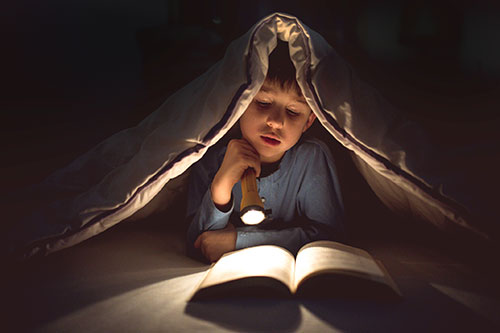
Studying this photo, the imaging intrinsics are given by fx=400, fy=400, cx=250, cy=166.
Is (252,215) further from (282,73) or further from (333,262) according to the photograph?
(282,73)

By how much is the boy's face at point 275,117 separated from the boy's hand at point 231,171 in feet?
0.19

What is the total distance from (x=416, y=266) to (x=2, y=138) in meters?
1.88

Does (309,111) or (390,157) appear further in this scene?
(309,111)

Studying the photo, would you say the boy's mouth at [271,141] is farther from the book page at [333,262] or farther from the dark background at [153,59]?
the dark background at [153,59]

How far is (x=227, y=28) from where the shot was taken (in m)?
2.34

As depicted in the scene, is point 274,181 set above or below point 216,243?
above

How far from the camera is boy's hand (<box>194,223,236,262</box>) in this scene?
1104 mm

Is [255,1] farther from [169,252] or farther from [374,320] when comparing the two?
[374,320]

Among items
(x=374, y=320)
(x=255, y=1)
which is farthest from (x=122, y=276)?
(x=255, y=1)

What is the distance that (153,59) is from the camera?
2.13 metres

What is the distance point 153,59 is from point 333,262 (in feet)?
5.42

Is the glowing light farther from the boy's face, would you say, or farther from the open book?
the boy's face

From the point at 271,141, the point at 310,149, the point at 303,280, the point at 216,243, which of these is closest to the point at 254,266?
the point at 303,280

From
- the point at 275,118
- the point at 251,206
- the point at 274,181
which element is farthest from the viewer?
the point at 274,181
